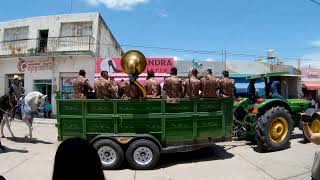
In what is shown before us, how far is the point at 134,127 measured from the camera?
414 inches

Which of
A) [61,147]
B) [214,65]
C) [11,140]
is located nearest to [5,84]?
[214,65]

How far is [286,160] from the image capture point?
11.2 metres

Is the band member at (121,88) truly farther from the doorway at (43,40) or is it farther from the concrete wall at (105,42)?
the doorway at (43,40)

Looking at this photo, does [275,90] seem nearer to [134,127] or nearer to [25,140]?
[134,127]

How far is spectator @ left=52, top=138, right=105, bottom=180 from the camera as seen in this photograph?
8.41ft

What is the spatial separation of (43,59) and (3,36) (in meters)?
4.61

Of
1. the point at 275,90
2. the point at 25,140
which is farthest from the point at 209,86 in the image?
the point at 25,140

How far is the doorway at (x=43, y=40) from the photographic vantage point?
29328mm

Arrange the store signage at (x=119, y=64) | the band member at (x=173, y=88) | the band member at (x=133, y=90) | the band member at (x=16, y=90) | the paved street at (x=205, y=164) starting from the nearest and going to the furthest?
1. the paved street at (x=205, y=164)
2. the band member at (x=133, y=90)
3. the band member at (x=173, y=88)
4. the band member at (x=16, y=90)
5. the store signage at (x=119, y=64)

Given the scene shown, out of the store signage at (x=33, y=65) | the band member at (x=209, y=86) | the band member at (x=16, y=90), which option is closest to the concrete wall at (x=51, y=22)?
the store signage at (x=33, y=65)

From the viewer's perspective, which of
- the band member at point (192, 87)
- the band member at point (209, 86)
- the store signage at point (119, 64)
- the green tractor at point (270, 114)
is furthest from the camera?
the store signage at point (119, 64)

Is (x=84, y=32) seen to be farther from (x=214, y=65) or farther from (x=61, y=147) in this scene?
(x=61, y=147)

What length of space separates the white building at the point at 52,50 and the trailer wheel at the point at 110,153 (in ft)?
56.7

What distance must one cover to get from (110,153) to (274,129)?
4.78 metres
